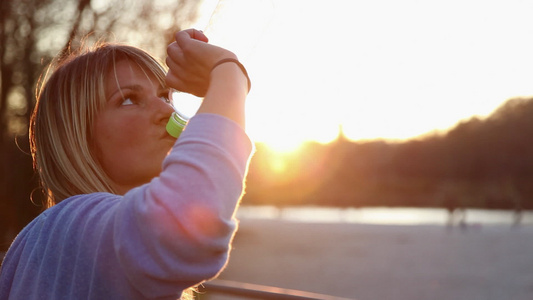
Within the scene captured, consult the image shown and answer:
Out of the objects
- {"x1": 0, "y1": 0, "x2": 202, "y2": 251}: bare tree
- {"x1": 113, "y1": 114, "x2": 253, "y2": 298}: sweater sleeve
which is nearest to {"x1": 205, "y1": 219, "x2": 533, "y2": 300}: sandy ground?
{"x1": 0, "y1": 0, "x2": 202, "y2": 251}: bare tree

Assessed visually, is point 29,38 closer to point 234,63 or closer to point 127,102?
point 127,102

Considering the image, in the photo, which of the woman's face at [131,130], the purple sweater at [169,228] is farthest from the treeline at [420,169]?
the purple sweater at [169,228]

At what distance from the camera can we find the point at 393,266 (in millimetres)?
17719

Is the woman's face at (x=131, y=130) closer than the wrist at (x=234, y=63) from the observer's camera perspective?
No

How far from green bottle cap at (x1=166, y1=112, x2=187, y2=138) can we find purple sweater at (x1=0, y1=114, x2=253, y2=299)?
1.26 ft

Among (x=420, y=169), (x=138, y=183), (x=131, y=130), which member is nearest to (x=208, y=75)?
(x=131, y=130)

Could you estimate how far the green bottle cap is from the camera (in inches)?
54.1

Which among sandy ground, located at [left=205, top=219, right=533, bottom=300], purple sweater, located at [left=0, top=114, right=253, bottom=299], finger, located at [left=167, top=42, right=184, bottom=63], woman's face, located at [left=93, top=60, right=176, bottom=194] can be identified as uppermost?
finger, located at [left=167, top=42, right=184, bottom=63]

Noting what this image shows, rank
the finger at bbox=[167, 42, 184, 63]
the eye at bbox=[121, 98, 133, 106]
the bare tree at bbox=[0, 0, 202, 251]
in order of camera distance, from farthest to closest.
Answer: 1. the bare tree at bbox=[0, 0, 202, 251]
2. the eye at bbox=[121, 98, 133, 106]
3. the finger at bbox=[167, 42, 184, 63]

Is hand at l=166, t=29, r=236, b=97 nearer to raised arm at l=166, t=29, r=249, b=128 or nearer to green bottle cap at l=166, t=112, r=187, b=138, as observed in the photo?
raised arm at l=166, t=29, r=249, b=128

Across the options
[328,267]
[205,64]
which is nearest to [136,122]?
[205,64]

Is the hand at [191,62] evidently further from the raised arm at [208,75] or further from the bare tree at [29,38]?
the bare tree at [29,38]

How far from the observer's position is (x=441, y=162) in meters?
67.8

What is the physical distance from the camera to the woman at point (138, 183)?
0.87 m
